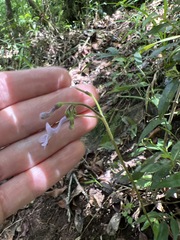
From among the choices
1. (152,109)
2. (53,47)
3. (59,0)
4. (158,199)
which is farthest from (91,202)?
(59,0)

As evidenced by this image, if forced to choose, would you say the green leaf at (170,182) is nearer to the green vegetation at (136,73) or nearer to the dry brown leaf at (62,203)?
the green vegetation at (136,73)

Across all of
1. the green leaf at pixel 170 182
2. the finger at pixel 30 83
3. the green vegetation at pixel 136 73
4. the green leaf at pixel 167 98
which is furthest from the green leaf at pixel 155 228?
the finger at pixel 30 83

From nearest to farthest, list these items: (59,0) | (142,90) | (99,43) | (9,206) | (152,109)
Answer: (9,206), (152,109), (142,90), (99,43), (59,0)

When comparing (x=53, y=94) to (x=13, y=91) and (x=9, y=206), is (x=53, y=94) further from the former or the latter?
(x=9, y=206)

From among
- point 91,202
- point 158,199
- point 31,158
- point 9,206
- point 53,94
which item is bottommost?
point 91,202

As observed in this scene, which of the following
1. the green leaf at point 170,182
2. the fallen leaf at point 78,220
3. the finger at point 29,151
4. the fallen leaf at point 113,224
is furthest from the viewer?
the fallen leaf at point 78,220

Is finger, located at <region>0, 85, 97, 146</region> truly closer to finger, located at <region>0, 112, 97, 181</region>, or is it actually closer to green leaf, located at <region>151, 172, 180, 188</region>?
finger, located at <region>0, 112, 97, 181</region>
